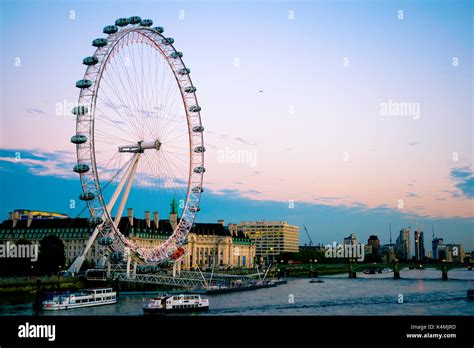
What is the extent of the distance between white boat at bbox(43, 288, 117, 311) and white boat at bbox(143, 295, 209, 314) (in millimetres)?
4176

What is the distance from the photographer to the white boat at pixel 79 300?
34500 mm

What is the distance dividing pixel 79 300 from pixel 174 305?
5960mm

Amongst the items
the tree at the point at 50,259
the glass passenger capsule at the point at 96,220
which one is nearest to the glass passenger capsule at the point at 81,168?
the glass passenger capsule at the point at 96,220

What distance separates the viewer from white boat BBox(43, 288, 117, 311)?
113 feet

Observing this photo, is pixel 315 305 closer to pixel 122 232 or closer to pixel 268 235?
pixel 122 232

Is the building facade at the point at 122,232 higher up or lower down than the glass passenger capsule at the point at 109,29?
lower down

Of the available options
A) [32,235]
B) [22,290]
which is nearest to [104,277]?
[22,290]

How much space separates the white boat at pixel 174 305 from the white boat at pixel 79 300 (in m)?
4.18

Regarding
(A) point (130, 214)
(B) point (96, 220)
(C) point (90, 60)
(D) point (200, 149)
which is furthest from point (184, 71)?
(A) point (130, 214)

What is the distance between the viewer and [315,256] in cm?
11688

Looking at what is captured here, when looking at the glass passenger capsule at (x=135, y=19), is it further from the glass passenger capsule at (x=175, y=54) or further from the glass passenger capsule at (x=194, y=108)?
the glass passenger capsule at (x=194, y=108)

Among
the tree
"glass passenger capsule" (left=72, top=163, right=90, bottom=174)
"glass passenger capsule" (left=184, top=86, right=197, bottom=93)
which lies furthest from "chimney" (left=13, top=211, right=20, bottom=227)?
"glass passenger capsule" (left=72, top=163, right=90, bottom=174)

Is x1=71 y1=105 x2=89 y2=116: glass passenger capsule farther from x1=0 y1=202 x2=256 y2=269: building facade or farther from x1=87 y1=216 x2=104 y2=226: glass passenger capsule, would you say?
x1=0 y1=202 x2=256 y2=269: building facade
